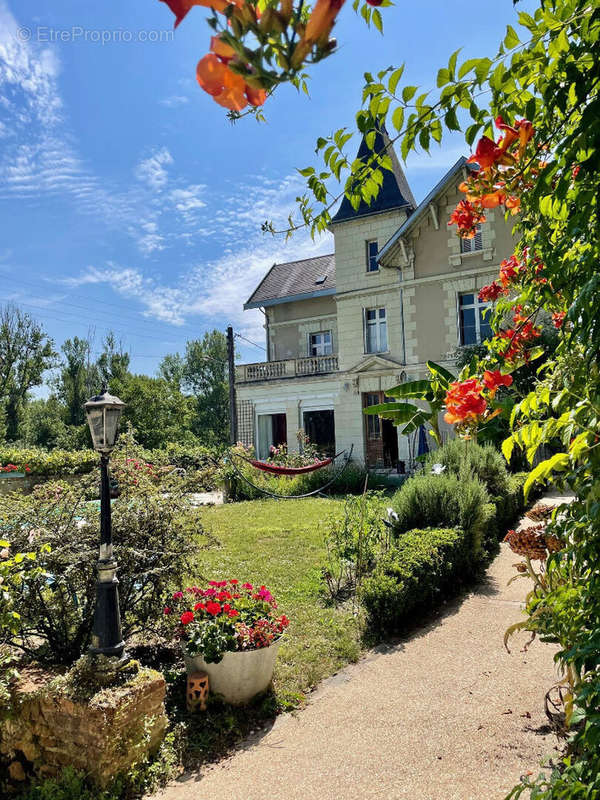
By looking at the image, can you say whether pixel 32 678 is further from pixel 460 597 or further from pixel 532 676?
pixel 460 597

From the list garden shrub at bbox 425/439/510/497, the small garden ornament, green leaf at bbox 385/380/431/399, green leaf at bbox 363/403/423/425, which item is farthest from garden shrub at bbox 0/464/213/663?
green leaf at bbox 363/403/423/425

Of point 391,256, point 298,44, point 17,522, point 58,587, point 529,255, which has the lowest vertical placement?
point 58,587

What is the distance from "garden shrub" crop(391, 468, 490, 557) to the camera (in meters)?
6.93

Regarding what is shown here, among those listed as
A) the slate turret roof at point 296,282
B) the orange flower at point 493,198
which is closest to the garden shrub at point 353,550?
the orange flower at point 493,198

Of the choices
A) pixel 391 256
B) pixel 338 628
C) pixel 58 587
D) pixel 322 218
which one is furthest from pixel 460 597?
pixel 391 256

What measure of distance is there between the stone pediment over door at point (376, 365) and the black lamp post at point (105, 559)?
1478cm

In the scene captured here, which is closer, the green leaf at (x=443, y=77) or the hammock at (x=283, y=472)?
the green leaf at (x=443, y=77)

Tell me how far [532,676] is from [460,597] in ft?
6.93

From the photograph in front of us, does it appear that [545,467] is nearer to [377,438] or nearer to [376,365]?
[376,365]

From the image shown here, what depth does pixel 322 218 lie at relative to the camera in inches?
84.4

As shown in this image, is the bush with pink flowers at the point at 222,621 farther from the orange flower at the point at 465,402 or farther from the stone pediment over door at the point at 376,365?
the stone pediment over door at the point at 376,365

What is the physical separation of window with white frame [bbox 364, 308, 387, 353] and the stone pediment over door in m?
0.57

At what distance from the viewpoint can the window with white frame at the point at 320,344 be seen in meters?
22.6

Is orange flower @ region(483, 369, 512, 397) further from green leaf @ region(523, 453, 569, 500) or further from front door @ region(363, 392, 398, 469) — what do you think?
front door @ region(363, 392, 398, 469)
